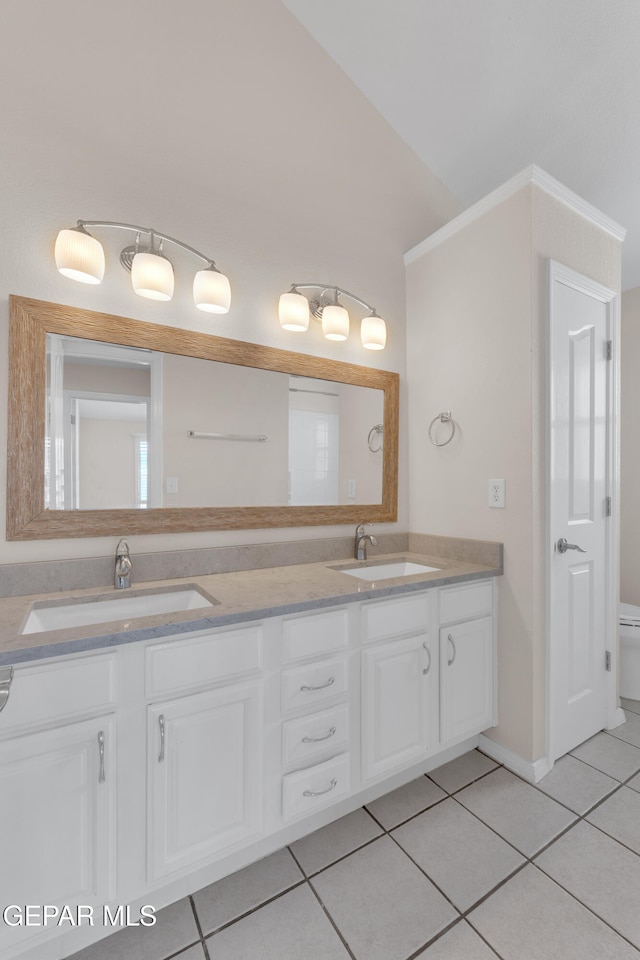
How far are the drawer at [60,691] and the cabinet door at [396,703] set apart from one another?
0.83 metres

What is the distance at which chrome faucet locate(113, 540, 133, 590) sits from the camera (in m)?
1.52

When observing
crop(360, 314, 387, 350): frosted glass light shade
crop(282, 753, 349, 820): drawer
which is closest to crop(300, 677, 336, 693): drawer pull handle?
crop(282, 753, 349, 820): drawer

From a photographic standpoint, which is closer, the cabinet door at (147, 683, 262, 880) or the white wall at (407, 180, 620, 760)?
the cabinet door at (147, 683, 262, 880)

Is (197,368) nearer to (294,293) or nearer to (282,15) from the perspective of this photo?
(294,293)

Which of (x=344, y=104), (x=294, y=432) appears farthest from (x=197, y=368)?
(x=344, y=104)

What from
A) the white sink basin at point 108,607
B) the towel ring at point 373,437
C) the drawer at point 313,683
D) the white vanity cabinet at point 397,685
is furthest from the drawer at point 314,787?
the towel ring at point 373,437

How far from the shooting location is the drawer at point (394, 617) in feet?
5.07

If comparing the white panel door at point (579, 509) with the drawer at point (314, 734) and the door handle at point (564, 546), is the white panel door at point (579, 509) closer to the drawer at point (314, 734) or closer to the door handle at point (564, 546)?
the door handle at point (564, 546)

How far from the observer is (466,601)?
71.9 inches

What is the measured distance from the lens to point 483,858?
142 cm

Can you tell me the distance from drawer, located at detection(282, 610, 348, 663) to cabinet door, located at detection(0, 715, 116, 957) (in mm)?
518

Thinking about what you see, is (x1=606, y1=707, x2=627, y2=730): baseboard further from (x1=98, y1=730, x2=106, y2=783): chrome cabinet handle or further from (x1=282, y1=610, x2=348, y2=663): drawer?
(x1=98, y1=730, x2=106, y2=783): chrome cabinet handle

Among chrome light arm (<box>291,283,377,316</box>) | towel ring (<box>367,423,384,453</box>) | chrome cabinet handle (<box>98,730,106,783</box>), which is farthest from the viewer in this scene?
towel ring (<box>367,423,384,453</box>)
